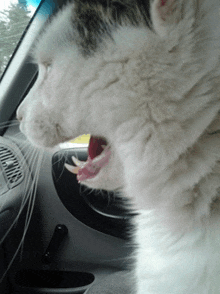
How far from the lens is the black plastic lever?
1499mm

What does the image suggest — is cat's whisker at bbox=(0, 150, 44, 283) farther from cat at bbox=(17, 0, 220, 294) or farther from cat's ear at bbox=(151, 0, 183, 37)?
cat's ear at bbox=(151, 0, 183, 37)

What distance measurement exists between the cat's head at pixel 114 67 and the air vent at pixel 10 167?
0.54m

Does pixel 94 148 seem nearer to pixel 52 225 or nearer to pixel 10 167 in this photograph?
pixel 10 167

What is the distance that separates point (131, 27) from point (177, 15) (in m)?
0.11

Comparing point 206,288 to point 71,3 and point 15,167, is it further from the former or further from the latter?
point 15,167

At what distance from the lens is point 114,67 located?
0.62 metres

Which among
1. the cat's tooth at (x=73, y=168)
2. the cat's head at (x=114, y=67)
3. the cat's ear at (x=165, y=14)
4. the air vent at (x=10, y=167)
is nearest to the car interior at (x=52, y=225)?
the air vent at (x=10, y=167)

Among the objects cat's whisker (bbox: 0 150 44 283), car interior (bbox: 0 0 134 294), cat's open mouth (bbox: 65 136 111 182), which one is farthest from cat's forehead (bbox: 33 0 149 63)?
cat's whisker (bbox: 0 150 44 283)


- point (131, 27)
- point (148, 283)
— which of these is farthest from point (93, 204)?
point (131, 27)

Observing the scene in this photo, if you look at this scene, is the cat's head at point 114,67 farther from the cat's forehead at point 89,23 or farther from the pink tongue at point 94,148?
the pink tongue at point 94,148

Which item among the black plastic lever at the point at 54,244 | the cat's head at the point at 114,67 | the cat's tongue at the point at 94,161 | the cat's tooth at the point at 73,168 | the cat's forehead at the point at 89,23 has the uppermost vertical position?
the cat's forehead at the point at 89,23

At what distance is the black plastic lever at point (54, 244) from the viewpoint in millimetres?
1499

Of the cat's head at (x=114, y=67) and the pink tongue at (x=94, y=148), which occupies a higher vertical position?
the cat's head at (x=114, y=67)

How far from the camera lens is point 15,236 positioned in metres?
1.41
